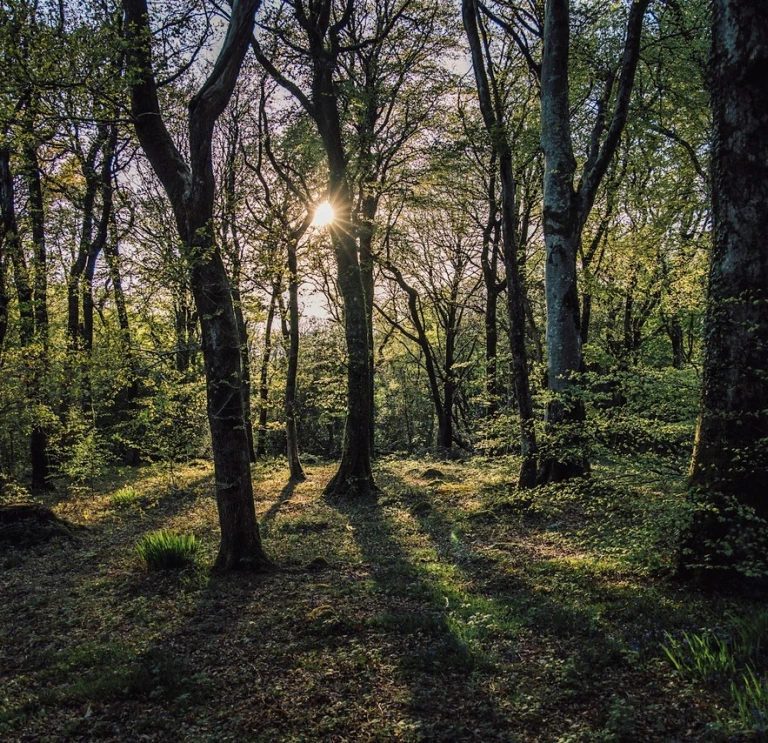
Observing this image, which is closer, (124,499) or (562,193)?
(562,193)

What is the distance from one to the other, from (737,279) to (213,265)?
622 centimetres

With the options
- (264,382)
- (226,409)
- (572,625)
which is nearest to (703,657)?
(572,625)

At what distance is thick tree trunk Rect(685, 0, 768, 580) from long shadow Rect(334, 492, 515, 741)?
2.32 m

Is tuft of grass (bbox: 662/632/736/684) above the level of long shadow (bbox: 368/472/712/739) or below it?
above

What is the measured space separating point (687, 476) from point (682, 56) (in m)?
12.1

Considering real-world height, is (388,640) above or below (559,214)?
below

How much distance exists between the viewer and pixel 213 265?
7152mm

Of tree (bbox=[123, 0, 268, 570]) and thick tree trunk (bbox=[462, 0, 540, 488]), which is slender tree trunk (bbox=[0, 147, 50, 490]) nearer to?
tree (bbox=[123, 0, 268, 570])

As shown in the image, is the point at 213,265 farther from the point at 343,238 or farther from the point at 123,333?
the point at 343,238

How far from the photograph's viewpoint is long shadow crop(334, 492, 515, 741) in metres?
3.41

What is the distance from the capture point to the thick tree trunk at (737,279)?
14.5 ft

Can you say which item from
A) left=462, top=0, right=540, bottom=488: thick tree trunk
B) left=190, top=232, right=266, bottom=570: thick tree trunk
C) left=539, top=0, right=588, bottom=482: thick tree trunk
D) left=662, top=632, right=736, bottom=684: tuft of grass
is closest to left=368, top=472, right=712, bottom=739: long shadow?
left=662, top=632, right=736, bottom=684: tuft of grass

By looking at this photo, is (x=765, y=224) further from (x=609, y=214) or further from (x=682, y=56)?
(x=609, y=214)

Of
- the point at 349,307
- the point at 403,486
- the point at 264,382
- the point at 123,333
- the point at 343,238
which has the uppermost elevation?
the point at 343,238
